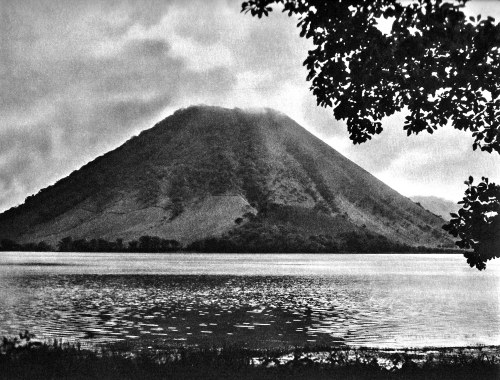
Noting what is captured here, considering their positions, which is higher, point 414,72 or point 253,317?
point 414,72

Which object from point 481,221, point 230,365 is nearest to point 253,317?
point 230,365

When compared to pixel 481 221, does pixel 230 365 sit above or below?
below

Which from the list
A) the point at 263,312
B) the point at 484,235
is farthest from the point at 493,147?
the point at 263,312

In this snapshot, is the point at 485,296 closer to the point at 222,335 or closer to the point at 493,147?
the point at 222,335

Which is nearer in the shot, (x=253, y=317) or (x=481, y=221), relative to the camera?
(x=481, y=221)

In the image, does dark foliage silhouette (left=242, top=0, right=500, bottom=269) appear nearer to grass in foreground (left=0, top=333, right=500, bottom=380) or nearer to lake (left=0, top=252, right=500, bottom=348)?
grass in foreground (left=0, top=333, right=500, bottom=380)

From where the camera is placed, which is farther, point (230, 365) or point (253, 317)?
point (253, 317)

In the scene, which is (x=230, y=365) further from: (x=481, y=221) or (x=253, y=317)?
(x=253, y=317)

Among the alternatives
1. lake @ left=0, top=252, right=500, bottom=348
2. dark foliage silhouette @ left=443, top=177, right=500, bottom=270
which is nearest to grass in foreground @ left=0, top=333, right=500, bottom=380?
dark foliage silhouette @ left=443, top=177, right=500, bottom=270

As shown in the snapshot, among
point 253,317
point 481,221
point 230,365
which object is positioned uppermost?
point 481,221
